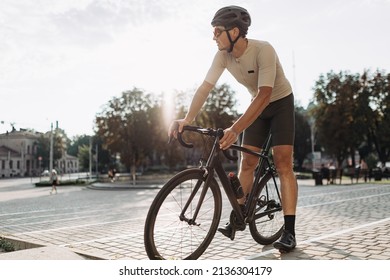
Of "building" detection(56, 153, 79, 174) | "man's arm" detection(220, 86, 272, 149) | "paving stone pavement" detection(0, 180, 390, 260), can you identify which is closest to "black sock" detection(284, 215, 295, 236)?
"paving stone pavement" detection(0, 180, 390, 260)

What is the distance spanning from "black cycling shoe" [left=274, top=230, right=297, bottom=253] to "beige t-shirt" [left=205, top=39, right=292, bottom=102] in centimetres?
121

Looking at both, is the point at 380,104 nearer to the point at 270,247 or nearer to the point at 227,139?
the point at 270,247

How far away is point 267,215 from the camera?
397cm

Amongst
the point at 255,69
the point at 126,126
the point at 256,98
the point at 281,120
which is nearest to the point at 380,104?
the point at 126,126

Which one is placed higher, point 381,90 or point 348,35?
point 381,90

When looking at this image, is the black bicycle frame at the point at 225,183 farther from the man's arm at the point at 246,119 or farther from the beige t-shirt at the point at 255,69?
the beige t-shirt at the point at 255,69

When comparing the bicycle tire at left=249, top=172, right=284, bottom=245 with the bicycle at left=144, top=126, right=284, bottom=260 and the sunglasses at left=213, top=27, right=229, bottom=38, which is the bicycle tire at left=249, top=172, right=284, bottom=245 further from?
the sunglasses at left=213, top=27, right=229, bottom=38

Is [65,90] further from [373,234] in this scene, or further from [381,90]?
[381,90]

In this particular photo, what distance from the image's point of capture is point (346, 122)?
3916 cm

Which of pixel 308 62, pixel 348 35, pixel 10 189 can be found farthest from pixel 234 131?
pixel 10 189

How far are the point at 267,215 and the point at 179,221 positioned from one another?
1.23m

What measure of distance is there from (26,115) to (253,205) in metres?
2.48

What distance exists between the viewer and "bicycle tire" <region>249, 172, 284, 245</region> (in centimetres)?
385
